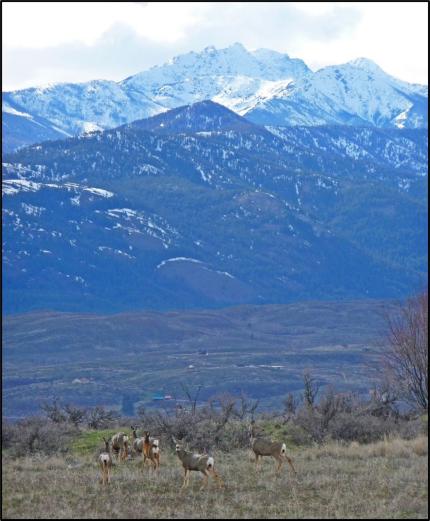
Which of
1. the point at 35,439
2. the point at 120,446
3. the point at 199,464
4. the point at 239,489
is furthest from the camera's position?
the point at 35,439

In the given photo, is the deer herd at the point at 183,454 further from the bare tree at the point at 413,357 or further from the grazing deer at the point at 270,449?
the bare tree at the point at 413,357

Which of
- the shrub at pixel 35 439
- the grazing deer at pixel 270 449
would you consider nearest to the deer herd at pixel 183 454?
the grazing deer at pixel 270 449

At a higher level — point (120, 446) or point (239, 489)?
point (120, 446)

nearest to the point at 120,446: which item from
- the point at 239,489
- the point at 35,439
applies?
the point at 35,439

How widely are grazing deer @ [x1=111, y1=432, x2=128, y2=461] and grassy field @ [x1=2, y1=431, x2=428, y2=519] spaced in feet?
0.87

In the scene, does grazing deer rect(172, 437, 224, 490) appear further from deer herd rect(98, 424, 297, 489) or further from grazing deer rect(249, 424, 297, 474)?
grazing deer rect(249, 424, 297, 474)

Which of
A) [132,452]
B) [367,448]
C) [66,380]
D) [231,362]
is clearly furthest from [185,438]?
[231,362]

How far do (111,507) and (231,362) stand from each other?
16879cm

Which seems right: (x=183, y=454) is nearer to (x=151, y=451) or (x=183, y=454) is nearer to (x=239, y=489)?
(x=239, y=489)

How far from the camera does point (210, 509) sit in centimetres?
2061

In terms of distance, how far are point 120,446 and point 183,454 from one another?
5.47 meters

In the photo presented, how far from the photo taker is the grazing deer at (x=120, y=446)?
2828 cm

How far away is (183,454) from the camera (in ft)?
77.0

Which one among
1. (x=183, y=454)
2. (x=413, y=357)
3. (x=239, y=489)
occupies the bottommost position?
(x=239, y=489)
